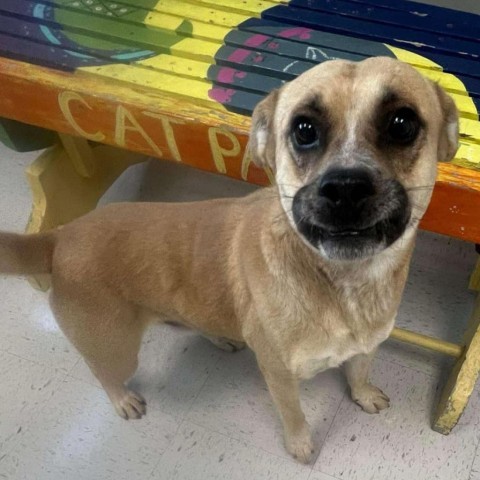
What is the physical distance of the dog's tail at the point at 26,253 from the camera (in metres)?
1.08

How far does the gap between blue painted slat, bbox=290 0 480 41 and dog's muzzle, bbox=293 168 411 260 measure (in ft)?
2.38

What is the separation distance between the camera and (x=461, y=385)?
1.30 metres

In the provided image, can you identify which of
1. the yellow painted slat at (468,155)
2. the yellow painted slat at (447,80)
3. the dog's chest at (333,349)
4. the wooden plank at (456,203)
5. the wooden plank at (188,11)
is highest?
the wooden plank at (188,11)

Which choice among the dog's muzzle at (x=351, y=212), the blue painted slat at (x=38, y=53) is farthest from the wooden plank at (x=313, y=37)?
the dog's muzzle at (x=351, y=212)

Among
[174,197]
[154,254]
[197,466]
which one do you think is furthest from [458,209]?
[174,197]

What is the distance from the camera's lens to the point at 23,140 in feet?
5.19

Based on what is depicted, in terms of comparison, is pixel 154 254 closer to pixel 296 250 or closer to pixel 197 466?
pixel 296 250

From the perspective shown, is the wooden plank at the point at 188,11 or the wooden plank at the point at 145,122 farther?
the wooden plank at the point at 188,11

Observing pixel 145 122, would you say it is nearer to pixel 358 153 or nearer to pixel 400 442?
pixel 358 153

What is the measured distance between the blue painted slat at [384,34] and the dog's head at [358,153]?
415 millimetres

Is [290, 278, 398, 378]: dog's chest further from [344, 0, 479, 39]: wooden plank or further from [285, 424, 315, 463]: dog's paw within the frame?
[344, 0, 479, 39]: wooden plank

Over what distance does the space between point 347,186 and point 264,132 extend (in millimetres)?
277

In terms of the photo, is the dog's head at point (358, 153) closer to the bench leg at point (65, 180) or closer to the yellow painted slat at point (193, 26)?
the yellow painted slat at point (193, 26)

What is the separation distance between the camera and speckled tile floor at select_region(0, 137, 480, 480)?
1349 millimetres
